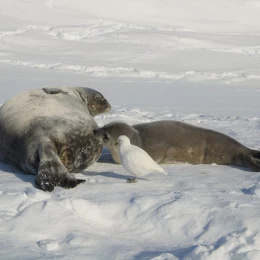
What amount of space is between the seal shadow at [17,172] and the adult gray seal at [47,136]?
1.2 inches

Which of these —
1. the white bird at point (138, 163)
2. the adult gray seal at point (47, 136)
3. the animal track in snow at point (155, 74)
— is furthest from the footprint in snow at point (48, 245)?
the animal track in snow at point (155, 74)

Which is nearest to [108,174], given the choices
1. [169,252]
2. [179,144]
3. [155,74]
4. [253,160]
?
[179,144]

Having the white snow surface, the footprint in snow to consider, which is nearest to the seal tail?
the white snow surface

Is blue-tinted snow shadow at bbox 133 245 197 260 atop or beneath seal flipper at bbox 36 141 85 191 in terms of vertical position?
beneath

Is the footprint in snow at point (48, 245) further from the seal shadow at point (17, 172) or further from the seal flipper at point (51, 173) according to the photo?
the seal shadow at point (17, 172)

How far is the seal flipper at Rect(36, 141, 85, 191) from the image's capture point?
3.18m

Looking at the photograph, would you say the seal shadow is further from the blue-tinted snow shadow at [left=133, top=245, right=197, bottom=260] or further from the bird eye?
the blue-tinted snow shadow at [left=133, top=245, right=197, bottom=260]

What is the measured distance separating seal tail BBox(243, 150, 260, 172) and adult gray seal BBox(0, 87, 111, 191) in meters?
1.02

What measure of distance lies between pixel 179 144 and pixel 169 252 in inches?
77.9

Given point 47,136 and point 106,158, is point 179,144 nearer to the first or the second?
point 106,158

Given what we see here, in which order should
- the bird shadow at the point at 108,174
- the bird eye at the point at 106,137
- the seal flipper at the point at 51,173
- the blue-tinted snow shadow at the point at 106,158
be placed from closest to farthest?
the seal flipper at the point at 51,173 → the bird shadow at the point at 108,174 → the bird eye at the point at 106,137 → the blue-tinted snow shadow at the point at 106,158

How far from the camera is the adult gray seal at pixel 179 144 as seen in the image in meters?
4.14

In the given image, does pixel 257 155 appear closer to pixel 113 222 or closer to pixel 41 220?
pixel 113 222

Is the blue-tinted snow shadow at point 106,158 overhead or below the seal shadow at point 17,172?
below
